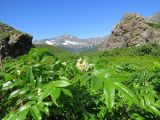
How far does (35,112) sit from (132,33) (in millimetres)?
49184

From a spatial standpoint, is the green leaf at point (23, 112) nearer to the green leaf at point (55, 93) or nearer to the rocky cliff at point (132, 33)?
the green leaf at point (55, 93)

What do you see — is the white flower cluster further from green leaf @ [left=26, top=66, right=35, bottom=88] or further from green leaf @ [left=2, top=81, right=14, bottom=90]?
green leaf @ [left=2, top=81, right=14, bottom=90]

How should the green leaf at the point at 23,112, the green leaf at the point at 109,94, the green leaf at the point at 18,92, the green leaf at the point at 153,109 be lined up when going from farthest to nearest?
the green leaf at the point at 153,109
the green leaf at the point at 18,92
the green leaf at the point at 23,112
the green leaf at the point at 109,94

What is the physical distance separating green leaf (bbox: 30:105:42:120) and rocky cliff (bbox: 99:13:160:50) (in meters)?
46.4

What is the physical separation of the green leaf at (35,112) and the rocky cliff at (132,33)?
46379mm

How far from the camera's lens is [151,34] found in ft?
161

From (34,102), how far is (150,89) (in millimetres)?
1343

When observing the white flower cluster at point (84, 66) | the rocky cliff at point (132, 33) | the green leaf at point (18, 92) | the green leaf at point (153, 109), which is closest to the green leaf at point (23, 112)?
the green leaf at point (18, 92)

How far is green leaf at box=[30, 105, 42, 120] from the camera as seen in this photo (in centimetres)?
288

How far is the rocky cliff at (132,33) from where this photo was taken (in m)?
49.3

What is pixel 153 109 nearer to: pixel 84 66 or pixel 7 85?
pixel 84 66

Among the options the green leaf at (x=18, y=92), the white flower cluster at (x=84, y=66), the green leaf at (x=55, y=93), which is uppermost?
the white flower cluster at (x=84, y=66)

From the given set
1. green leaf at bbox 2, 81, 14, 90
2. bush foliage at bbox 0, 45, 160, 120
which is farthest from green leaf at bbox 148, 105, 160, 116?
green leaf at bbox 2, 81, 14, 90

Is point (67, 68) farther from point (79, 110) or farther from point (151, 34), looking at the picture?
point (151, 34)
